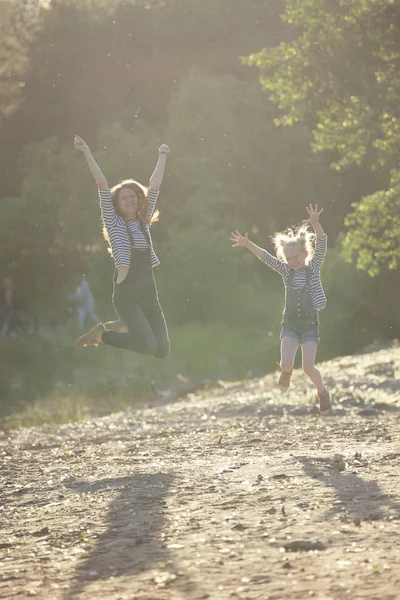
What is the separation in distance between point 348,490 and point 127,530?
170cm

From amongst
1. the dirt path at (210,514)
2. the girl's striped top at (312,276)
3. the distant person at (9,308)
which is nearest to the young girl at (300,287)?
the girl's striped top at (312,276)

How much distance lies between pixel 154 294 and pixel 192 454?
157 cm

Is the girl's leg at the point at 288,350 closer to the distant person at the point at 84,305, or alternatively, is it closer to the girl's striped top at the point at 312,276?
the girl's striped top at the point at 312,276

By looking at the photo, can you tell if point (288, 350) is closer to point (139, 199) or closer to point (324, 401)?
point (324, 401)

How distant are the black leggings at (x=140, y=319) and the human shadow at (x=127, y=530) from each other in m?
1.79

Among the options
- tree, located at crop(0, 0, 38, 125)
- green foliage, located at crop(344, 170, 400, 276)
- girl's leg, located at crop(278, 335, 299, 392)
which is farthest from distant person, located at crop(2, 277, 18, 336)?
girl's leg, located at crop(278, 335, 299, 392)

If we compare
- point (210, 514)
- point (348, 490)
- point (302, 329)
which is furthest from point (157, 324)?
point (210, 514)

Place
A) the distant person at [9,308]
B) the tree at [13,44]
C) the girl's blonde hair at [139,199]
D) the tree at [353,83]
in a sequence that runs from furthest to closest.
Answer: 1. the distant person at [9,308]
2. the tree at [13,44]
3. the tree at [353,83]
4. the girl's blonde hair at [139,199]

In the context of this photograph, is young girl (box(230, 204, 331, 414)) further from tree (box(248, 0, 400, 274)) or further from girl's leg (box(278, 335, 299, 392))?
tree (box(248, 0, 400, 274))

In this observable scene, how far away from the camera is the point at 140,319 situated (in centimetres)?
1043

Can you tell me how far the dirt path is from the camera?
564 cm

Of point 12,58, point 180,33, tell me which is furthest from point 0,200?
point 180,33

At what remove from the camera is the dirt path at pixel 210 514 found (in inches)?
222

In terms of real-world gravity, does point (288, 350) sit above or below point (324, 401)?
above
